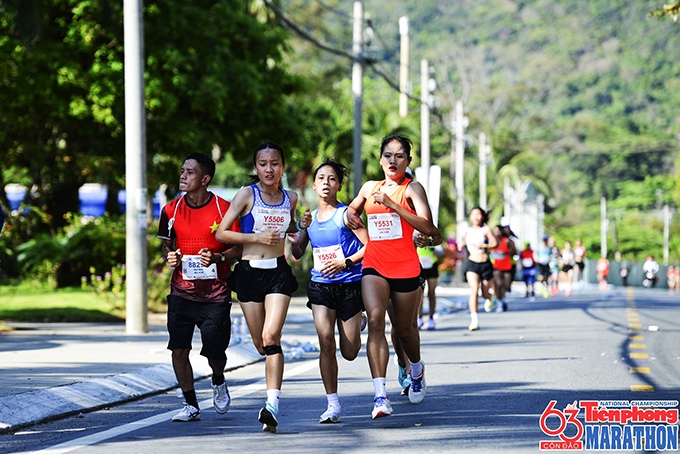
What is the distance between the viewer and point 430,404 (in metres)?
7.96

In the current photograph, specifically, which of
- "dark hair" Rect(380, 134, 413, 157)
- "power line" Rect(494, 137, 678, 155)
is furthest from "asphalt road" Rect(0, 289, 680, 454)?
"power line" Rect(494, 137, 678, 155)

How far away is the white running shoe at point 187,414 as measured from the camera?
7.20 metres

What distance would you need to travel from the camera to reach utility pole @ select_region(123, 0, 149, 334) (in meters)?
13.2

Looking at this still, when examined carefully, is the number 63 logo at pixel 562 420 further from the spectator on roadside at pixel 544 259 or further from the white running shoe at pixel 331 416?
the spectator on roadside at pixel 544 259

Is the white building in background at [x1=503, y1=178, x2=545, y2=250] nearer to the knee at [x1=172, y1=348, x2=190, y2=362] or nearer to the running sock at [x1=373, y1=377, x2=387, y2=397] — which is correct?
the running sock at [x1=373, y1=377, x2=387, y2=397]

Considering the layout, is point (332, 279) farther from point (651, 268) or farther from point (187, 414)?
point (651, 268)

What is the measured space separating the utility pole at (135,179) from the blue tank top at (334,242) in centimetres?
641

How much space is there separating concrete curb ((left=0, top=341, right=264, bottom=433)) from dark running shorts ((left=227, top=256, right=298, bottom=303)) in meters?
1.75

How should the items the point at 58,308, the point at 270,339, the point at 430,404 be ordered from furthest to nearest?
the point at 58,308 < the point at 430,404 < the point at 270,339

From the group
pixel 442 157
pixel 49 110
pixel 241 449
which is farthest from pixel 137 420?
pixel 442 157

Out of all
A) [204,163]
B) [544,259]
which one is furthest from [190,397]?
[544,259]

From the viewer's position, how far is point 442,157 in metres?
62.3

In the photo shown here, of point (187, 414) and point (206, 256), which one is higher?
point (206, 256)

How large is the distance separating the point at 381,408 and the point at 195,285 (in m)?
1.58
